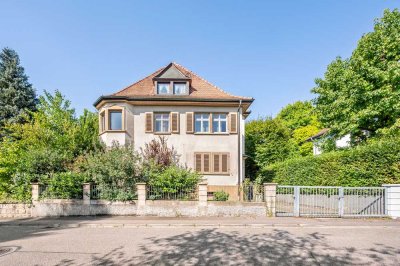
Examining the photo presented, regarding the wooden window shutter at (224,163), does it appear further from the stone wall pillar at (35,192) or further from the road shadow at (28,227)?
the stone wall pillar at (35,192)

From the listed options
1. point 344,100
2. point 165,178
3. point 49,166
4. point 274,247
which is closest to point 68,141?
point 49,166

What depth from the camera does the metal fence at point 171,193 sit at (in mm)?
12862

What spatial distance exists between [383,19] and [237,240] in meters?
18.3

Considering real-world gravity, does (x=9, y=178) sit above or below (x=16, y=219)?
above

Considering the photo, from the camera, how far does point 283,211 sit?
41.2 ft

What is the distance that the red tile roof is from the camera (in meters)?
19.8

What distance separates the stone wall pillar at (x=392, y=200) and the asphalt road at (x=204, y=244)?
4.43 ft

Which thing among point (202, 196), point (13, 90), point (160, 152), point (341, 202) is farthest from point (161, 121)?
point (13, 90)

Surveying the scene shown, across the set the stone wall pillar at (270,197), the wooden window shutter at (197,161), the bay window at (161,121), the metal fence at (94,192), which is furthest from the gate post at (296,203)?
the bay window at (161,121)

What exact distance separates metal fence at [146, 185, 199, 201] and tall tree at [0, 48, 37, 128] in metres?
21.8

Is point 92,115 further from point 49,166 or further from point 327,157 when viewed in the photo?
point 327,157

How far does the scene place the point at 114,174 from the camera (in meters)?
12.9

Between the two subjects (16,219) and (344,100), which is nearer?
(16,219)

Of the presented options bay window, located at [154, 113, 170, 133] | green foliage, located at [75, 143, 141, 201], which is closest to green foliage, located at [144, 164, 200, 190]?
green foliage, located at [75, 143, 141, 201]
